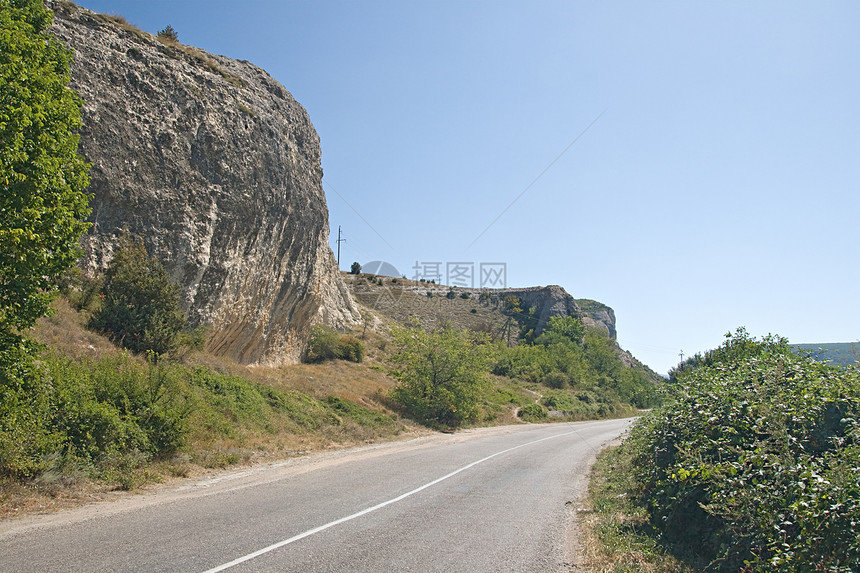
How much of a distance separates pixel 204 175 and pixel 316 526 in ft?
59.9

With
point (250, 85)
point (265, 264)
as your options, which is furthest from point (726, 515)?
point (250, 85)

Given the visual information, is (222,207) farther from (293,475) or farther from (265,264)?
(293,475)

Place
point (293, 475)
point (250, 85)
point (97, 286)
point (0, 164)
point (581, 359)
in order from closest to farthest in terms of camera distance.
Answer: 1. point (0, 164)
2. point (293, 475)
3. point (97, 286)
4. point (250, 85)
5. point (581, 359)

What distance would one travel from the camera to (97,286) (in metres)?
17.2

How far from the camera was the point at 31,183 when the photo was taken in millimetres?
7270

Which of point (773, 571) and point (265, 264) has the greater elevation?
point (265, 264)

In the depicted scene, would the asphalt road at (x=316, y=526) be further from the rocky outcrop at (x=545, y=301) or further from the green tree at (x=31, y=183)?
the rocky outcrop at (x=545, y=301)

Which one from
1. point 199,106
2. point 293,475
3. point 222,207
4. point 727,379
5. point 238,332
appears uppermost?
point 199,106

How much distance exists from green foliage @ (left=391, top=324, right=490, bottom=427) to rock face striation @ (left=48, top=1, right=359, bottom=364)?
7176 mm

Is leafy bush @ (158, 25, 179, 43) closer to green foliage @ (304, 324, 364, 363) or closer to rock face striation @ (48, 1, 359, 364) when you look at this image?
rock face striation @ (48, 1, 359, 364)

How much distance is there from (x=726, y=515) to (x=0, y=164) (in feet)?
32.7

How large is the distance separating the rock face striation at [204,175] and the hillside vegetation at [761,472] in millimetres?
18461

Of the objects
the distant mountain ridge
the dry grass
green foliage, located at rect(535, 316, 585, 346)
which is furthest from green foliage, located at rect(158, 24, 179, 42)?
green foliage, located at rect(535, 316, 585, 346)

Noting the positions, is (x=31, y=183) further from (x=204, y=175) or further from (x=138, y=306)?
(x=204, y=175)
